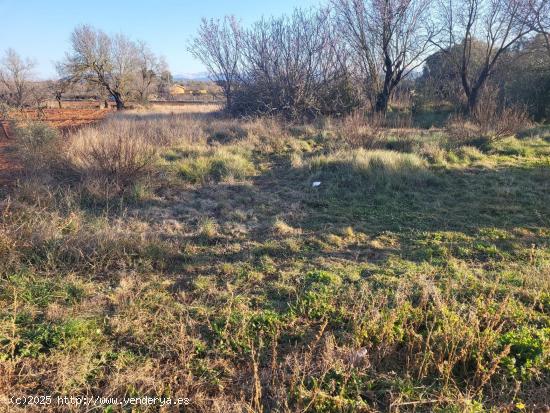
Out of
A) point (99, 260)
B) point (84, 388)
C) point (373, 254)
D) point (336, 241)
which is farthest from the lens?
point (336, 241)

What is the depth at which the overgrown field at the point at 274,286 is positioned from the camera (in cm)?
242

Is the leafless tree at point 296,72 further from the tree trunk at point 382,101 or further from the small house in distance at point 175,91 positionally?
the small house in distance at point 175,91

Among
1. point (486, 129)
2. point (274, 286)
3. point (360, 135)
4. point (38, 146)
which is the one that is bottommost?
point (274, 286)

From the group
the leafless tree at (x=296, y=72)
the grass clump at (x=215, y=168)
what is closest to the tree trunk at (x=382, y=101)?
the leafless tree at (x=296, y=72)

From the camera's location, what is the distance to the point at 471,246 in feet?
14.1

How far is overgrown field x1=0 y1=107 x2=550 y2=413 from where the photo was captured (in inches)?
95.2

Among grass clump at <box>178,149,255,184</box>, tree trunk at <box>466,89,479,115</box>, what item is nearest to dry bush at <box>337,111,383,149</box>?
grass clump at <box>178,149,255,184</box>

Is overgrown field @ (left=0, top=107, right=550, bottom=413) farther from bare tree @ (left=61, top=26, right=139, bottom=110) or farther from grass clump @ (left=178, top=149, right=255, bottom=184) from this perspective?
bare tree @ (left=61, top=26, right=139, bottom=110)

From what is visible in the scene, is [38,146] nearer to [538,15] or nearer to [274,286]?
[274,286]

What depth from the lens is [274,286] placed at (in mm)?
3482

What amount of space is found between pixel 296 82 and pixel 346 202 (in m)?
8.98

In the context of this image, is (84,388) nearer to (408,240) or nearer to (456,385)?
(456,385)

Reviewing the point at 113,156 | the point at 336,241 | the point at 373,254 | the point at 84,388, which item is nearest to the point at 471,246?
the point at 373,254

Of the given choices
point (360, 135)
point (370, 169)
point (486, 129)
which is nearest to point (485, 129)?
point (486, 129)
